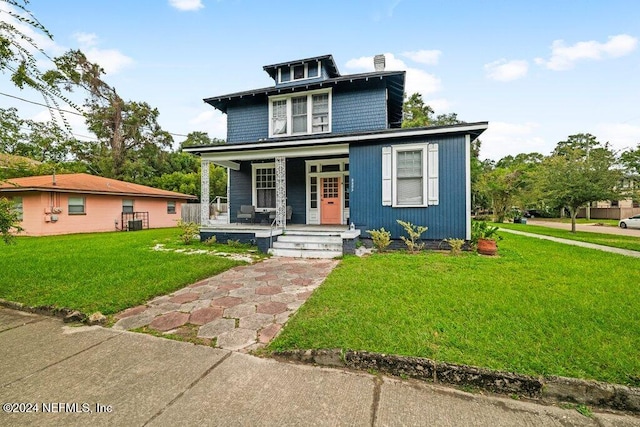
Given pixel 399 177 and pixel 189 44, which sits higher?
pixel 189 44

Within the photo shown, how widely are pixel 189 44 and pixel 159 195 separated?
35.1 feet

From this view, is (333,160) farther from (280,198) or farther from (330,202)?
(280,198)

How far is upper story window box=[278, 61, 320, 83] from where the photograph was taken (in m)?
10.7

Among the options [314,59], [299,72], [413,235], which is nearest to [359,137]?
[413,235]

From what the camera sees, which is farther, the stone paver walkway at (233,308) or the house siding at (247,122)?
the house siding at (247,122)

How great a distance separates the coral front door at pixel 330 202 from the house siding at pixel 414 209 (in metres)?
2.10

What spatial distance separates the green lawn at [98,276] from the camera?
392 centimetres

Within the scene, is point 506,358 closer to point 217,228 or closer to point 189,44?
point 217,228

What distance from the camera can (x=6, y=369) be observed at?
2.33 m

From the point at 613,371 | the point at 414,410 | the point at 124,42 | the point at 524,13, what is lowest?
the point at 414,410

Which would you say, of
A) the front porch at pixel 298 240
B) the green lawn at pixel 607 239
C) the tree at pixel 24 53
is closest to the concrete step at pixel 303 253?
the front porch at pixel 298 240

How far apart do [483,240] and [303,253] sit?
4715mm

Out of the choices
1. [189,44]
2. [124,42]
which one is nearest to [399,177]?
[124,42]

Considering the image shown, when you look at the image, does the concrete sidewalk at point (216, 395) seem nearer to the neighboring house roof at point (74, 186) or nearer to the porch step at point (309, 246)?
Result: the porch step at point (309, 246)
